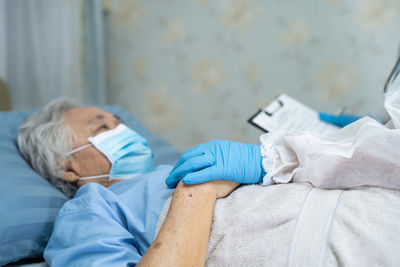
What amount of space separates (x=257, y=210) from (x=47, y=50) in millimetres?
1731

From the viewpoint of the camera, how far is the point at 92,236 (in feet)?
2.52

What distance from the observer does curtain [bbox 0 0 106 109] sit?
6.02 feet

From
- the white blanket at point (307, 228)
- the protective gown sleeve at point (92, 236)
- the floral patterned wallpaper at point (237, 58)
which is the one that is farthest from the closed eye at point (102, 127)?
the floral patterned wallpaper at point (237, 58)

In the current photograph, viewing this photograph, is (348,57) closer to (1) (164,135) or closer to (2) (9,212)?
(1) (164,135)

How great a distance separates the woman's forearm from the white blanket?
0.14 ft

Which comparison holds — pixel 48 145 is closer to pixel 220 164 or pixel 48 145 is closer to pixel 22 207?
pixel 22 207

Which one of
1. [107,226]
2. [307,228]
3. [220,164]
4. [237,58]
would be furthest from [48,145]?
[237,58]

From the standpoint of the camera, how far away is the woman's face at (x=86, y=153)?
116 centimetres

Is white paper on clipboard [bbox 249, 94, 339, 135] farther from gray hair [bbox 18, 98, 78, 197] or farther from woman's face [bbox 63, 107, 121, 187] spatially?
gray hair [bbox 18, 98, 78, 197]

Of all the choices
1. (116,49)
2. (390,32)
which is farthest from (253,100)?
(116,49)

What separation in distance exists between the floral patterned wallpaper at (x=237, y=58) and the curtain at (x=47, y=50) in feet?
0.92

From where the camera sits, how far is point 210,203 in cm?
79

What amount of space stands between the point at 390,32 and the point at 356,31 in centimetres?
17

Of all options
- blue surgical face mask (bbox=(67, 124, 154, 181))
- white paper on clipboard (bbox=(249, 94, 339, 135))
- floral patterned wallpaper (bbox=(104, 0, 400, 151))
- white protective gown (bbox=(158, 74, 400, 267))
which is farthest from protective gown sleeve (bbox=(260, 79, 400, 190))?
floral patterned wallpaper (bbox=(104, 0, 400, 151))
